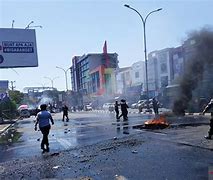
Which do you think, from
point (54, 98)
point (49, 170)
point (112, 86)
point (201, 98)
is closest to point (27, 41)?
point (201, 98)

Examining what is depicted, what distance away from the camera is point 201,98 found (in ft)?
91.9

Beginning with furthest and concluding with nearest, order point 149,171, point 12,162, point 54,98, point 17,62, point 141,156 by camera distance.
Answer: point 54,98, point 17,62, point 12,162, point 141,156, point 149,171

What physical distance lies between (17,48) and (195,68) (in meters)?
18.0

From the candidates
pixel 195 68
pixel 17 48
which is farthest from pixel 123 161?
pixel 17 48

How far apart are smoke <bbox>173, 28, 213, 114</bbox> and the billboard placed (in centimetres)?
1630

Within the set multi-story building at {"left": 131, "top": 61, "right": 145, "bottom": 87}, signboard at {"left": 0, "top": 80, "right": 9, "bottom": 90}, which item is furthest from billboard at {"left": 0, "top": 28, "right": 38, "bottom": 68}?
multi-story building at {"left": 131, "top": 61, "right": 145, "bottom": 87}

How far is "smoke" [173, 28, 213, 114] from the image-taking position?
27125 mm

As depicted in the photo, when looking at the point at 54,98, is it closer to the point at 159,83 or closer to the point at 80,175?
the point at 159,83

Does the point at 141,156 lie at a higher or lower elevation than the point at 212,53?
lower

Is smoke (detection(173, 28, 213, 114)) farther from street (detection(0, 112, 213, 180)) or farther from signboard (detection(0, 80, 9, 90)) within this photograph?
signboard (detection(0, 80, 9, 90))

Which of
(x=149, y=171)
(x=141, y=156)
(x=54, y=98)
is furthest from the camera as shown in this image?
(x=54, y=98)

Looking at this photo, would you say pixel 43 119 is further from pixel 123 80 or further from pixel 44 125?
pixel 123 80

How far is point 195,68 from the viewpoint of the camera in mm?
27234

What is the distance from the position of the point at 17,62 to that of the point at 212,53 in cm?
1916
